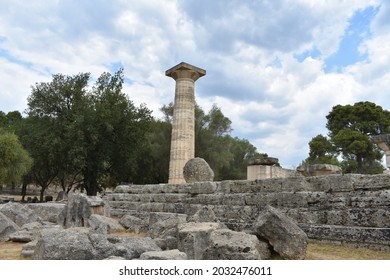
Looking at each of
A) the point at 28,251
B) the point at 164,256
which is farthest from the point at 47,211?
the point at 164,256

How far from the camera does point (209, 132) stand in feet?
111

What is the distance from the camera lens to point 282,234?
5.60 metres

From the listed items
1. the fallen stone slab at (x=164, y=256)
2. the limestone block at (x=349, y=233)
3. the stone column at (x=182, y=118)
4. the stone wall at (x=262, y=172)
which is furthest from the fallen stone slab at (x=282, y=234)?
the stone column at (x=182, y=118)

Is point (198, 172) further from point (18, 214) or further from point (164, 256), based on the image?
point (164, 256)

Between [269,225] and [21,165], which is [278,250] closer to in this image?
[269,225]

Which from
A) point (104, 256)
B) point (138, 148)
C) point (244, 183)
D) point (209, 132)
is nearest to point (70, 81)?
point (138, 148)

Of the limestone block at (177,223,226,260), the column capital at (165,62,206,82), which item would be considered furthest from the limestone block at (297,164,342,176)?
the limestone block at (177,223,226,260)

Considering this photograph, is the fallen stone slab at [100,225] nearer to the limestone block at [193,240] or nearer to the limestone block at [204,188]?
the limestone block at [204,188]

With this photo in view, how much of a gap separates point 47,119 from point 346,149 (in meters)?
26.6

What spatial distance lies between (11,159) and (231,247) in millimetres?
20856

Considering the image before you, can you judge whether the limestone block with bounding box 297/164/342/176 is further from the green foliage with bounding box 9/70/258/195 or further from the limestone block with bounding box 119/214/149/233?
the green foliage with bounding box 9/70/258/195

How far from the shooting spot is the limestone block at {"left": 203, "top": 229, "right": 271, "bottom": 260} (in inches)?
179

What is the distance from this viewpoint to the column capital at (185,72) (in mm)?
18219

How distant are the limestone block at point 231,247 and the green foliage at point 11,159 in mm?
20267
